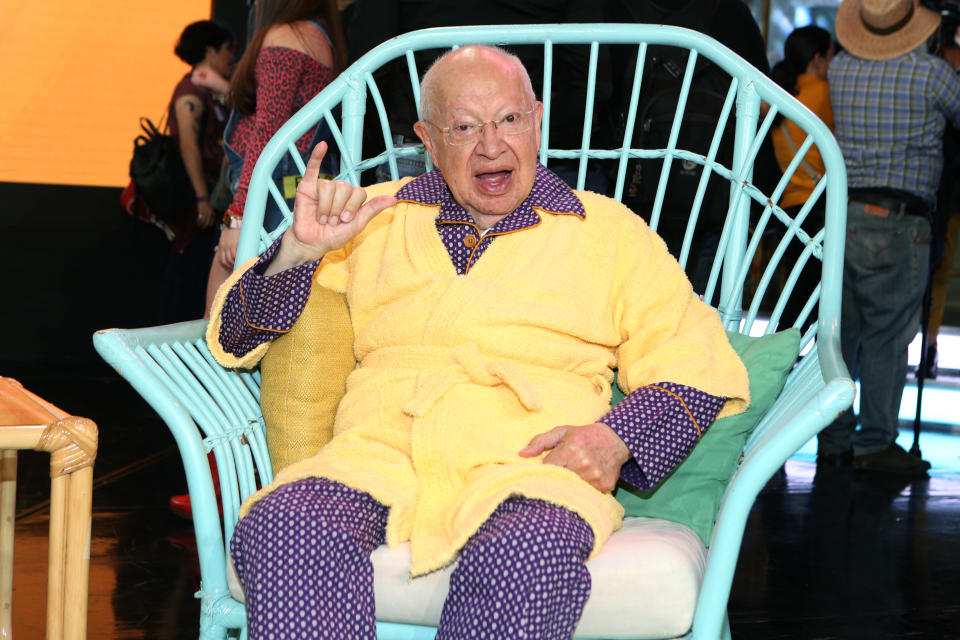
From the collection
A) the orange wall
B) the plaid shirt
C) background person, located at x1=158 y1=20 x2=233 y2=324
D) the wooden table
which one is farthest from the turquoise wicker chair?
the orange wall

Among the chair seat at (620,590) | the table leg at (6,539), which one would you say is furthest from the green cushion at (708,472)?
the table leg at (6,539)

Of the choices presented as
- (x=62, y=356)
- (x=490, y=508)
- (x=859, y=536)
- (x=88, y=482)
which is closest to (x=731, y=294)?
(x=490, y=508)

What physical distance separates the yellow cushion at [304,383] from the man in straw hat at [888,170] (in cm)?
244

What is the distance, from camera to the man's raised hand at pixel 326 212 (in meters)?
1.49

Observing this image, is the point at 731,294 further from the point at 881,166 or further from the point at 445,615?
the point at 881,166

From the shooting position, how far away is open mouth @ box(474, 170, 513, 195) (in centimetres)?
167

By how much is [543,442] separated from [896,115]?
8.11ft

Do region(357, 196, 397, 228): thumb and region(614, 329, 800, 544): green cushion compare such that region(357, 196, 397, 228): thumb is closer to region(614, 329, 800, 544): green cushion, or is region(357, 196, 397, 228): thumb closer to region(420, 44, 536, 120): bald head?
region(420, 44, 536, 120): bald head

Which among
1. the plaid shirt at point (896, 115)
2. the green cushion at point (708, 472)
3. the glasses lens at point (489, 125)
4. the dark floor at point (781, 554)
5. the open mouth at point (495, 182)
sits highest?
the plaid shirt at point (896, 115)

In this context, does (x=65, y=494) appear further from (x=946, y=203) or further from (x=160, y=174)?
(x=946, y=203)

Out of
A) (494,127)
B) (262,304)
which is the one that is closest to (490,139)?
(494,127)

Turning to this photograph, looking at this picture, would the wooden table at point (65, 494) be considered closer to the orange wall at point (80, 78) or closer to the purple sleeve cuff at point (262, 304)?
the purple sleeve cuff at point (262, 304)

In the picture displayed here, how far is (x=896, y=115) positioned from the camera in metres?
3.44

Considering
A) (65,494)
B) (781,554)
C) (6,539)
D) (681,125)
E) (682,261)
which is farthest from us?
(781,554)
